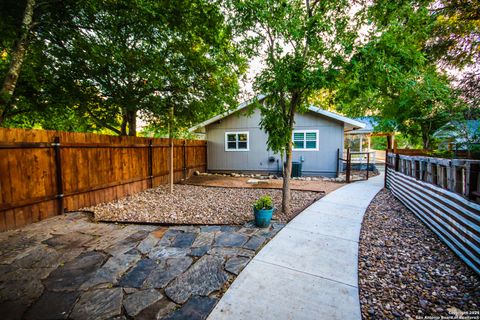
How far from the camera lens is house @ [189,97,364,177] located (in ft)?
33.6

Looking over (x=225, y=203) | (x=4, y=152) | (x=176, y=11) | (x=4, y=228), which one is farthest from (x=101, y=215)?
(x=176, y=11)

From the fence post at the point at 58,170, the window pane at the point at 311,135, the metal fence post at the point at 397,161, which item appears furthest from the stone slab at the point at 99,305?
the window pane at the point at 311,135

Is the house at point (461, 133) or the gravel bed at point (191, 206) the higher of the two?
the house at point (461, 133)

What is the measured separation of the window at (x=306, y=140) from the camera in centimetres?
1058

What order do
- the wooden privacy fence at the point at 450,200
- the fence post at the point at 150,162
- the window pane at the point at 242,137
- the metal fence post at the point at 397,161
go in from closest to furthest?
the wooden privacy fence at the point at 450,200 → the metal fence post at the point at 397,161 → the fence post at the point at 150,162 → the window pane at the point at 242,137

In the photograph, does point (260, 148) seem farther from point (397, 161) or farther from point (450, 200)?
point (450, 200)

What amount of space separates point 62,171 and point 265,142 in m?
8.67

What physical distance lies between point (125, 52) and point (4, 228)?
14.4ft

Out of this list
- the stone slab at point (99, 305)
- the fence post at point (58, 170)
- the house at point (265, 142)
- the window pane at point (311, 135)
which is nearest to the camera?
the stone slab at point (99, 305)

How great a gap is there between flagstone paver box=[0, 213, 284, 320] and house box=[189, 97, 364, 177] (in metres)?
7.57

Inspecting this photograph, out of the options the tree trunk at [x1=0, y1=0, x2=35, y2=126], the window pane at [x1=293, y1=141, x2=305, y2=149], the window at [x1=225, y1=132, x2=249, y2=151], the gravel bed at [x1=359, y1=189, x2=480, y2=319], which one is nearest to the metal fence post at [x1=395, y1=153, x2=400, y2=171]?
the gravel bed at [x1=359, y1=189, x2=480, y2=319]

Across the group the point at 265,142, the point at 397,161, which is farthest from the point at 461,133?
the point at 265,142

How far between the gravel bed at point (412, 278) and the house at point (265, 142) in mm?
6865

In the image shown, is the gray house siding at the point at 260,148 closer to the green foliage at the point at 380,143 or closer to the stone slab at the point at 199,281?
the stone slab at the point at 199,281
